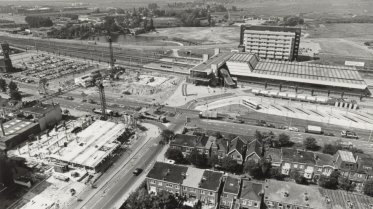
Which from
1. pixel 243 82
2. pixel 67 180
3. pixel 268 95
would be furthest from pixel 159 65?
pixel 67 180

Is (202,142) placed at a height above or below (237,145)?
below

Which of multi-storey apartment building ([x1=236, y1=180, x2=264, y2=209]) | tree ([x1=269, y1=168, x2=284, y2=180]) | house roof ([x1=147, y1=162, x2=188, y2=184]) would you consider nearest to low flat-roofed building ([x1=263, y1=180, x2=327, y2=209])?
multi-storey apartment building ([x1=236, y1=180, x2=264, y2=209])

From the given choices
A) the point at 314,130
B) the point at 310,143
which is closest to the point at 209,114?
the point at 310,143

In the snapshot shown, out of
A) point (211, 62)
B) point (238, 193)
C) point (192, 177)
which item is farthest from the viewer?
point (211, 62)

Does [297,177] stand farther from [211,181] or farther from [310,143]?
[211,181]

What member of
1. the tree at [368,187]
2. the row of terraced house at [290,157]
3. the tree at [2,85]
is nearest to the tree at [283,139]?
the row of terraced house at [290,157]

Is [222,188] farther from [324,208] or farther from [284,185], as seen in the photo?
[324,208]

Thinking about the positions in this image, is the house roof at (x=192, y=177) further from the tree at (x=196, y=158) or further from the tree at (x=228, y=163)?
the tree at (x=228, y=163)
